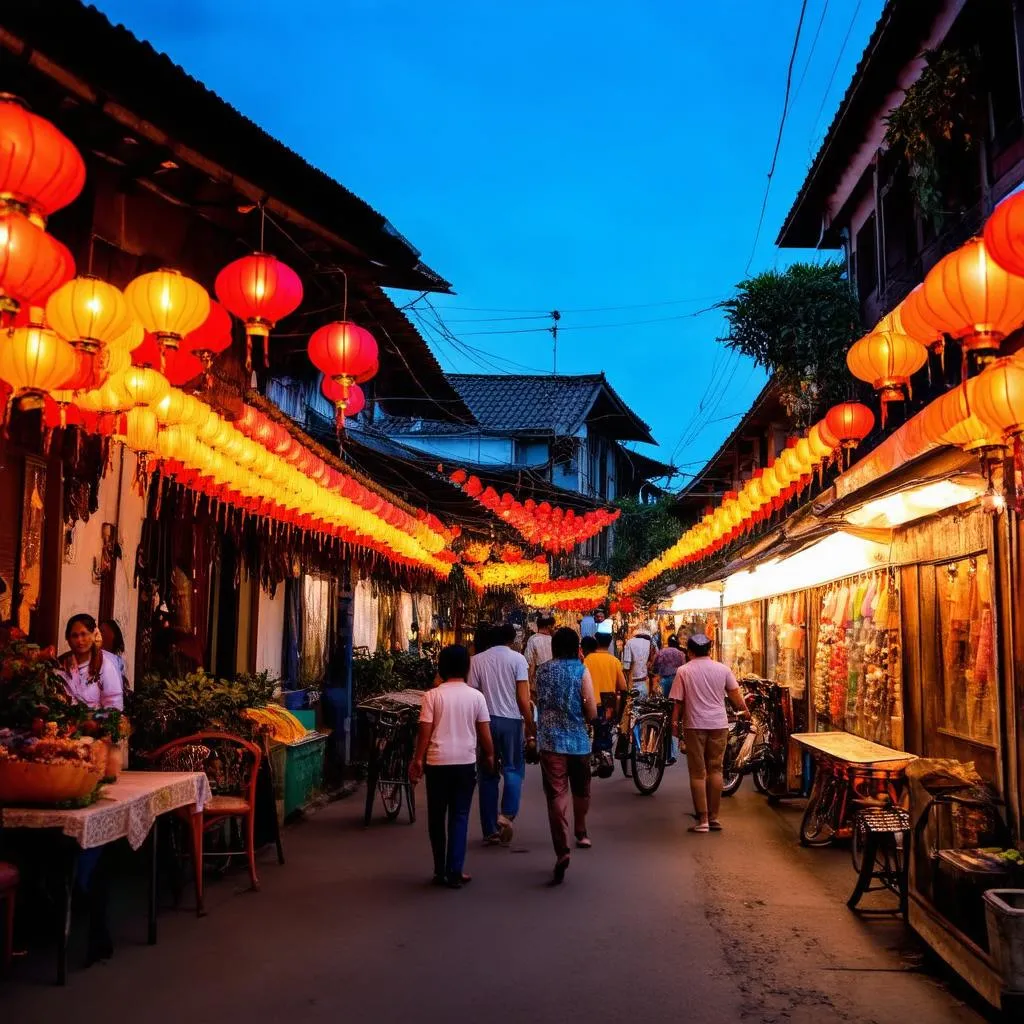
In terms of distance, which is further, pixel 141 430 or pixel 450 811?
pixel 450 811

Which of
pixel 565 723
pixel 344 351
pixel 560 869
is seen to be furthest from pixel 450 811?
pixel 344 351

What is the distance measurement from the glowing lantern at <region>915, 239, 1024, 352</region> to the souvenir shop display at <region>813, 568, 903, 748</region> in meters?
4.35

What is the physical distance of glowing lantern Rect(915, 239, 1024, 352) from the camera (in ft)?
21.6

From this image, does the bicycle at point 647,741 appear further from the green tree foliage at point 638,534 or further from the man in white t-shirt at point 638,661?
the green tree foliage at point 638,534

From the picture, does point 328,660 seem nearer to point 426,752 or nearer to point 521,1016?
point 426,752

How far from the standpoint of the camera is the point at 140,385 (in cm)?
756

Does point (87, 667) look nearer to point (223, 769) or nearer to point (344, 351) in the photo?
point (223, 769)

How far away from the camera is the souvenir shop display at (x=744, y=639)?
20.0 meters

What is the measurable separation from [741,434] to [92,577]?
1966 centimetres

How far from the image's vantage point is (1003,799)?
→ 7465 millimetres

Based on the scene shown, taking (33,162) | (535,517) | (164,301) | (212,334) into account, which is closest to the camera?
(33,162)

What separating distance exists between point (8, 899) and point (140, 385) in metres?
3.48

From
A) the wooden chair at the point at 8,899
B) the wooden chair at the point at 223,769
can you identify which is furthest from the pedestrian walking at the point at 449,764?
the wooden chair at the point at 8,899

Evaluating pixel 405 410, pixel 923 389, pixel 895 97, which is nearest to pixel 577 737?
pixel 923 389
